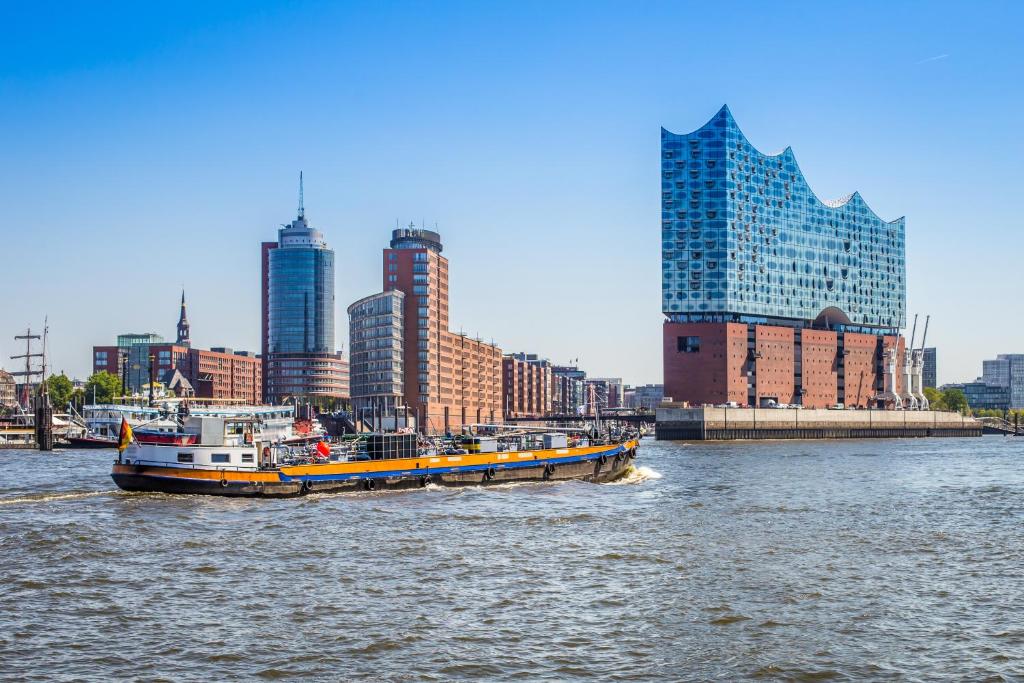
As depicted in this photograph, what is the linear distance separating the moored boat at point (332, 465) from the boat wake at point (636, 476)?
1.32m

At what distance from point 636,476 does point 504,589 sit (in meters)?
56.2

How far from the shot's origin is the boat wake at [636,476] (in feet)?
281

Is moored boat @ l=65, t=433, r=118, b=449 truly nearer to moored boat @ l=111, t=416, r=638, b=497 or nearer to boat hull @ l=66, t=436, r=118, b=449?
boat hull @ l=66, t=436, r=118, b=449

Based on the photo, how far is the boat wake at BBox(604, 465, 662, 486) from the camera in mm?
85525

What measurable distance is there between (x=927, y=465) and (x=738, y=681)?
308ft

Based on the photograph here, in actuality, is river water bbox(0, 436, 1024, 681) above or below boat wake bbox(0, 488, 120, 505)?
below

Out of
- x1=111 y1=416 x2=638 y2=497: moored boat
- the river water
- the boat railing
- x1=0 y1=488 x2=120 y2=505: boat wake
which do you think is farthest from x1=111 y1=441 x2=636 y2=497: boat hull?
x1=0 y1=488 x2=120 y2=505: boat wake

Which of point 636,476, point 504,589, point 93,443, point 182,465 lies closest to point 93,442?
point 93,443

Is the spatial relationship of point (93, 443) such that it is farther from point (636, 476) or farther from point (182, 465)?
point (182, 465)

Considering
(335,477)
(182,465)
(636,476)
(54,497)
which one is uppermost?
(182,465)

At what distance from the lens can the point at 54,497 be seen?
64.4 meters

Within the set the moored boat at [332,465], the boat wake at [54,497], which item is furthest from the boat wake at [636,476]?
the boat wake at [54,497]

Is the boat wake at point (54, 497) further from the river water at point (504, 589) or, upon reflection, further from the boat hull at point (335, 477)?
the boat hull at point (335, 477)

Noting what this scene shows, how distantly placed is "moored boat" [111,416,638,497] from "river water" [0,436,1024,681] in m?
2.03
